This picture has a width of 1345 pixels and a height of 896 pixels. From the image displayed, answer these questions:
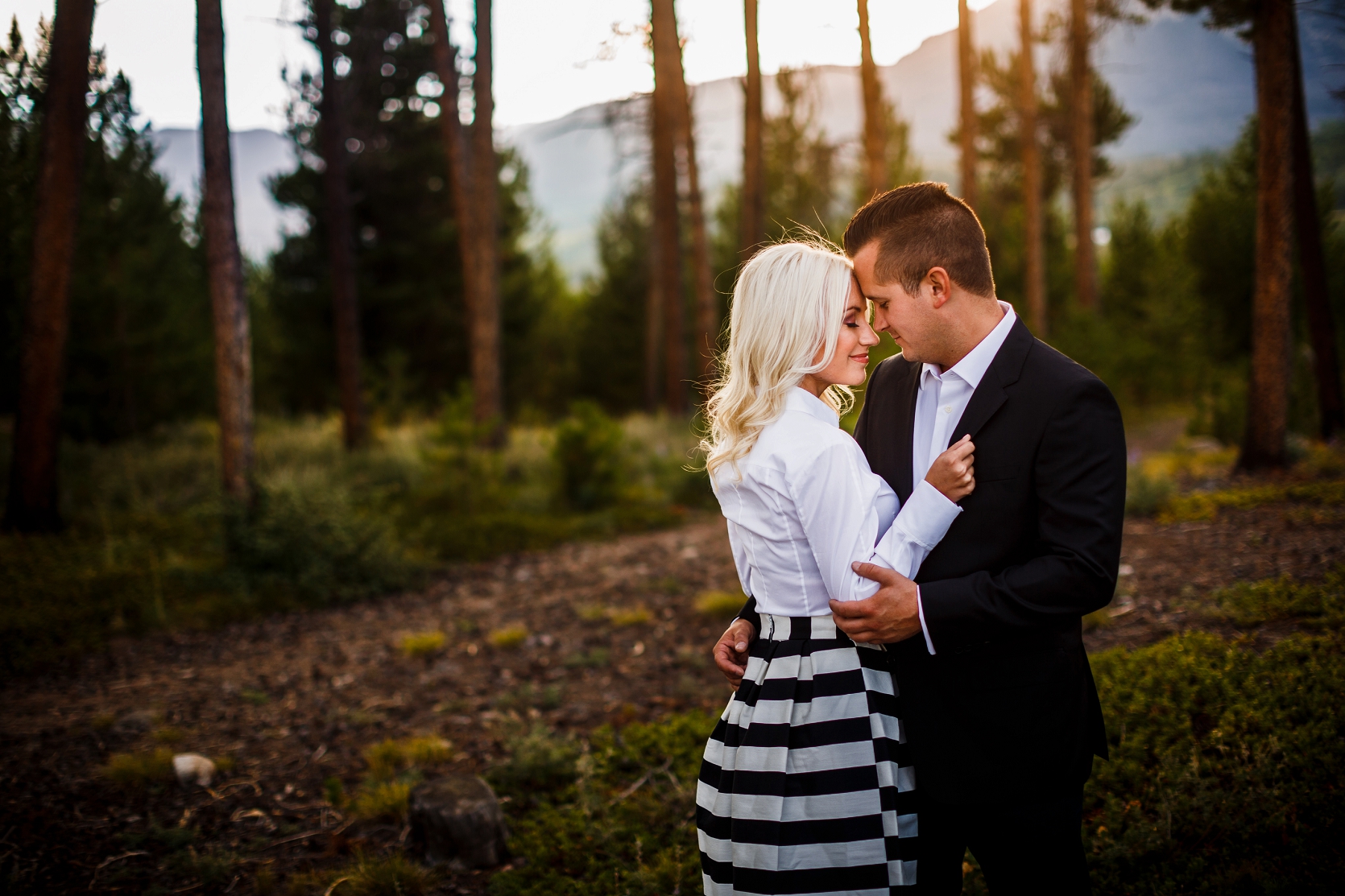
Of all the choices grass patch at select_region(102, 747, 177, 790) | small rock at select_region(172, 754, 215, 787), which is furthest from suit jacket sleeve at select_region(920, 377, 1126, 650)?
grass patch at select_region(102, 747, 177, 790)

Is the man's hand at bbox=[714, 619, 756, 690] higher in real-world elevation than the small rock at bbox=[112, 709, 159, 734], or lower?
higher

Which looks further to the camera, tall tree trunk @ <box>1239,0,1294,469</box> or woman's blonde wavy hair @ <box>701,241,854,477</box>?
tall tree trunk @ <box>1239,0,1294,469</box>

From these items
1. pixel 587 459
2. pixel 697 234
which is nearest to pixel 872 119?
pixel 697 234

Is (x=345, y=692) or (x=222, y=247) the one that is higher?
(x=222, y=247)

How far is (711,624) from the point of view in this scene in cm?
660

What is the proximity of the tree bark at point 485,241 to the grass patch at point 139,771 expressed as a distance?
836 centimetres

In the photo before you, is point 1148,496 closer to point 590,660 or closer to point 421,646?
point 590,660

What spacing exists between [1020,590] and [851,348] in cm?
76

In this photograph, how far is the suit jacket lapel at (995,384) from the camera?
2010mm

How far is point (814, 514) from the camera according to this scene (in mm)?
1955

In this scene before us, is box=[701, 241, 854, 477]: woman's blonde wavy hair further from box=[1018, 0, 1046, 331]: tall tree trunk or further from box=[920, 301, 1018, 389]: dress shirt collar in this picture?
box=[1018, 0, 1046, 331]: tall tree trunk

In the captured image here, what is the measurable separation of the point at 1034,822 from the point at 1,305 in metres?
15.5

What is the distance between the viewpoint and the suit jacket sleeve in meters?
1.82

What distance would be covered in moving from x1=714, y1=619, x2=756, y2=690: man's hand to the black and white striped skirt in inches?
8.9
